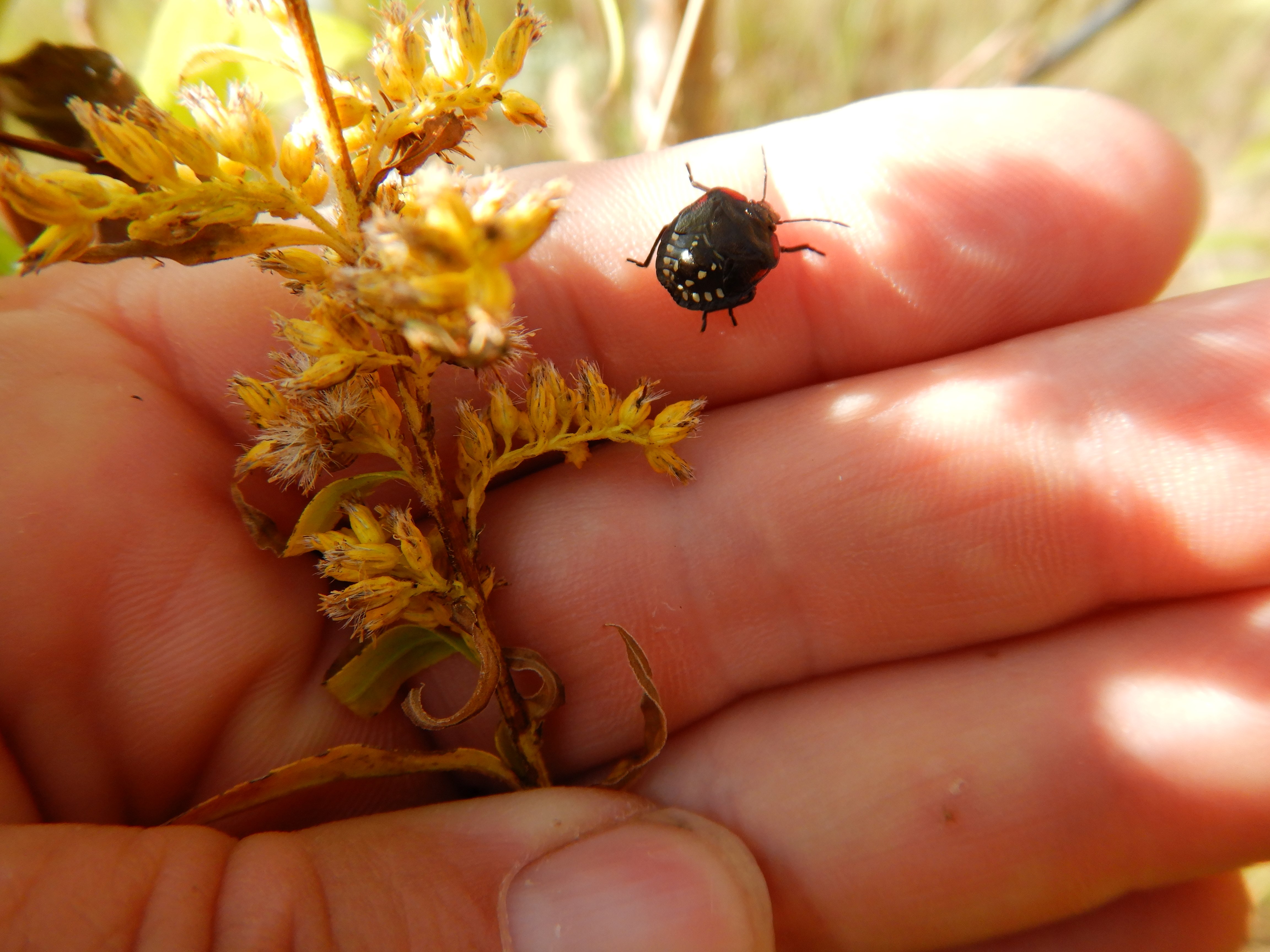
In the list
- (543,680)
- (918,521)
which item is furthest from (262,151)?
(918,521)

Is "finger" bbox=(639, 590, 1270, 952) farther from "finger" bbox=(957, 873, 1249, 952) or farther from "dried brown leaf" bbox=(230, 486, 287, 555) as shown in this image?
"dried brown leaf" bbox=(230, 486, 287, 555)

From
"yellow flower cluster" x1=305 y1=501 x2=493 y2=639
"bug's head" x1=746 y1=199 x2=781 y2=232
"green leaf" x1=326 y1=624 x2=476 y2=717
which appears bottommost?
"green leaf" x1=326 y1=624 x2=476 y2=717

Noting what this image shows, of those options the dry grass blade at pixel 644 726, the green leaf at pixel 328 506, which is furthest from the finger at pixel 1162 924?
the green leaf at pixel 328 506

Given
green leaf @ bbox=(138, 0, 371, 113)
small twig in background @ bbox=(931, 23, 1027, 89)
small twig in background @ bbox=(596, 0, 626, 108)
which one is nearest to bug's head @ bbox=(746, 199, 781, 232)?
small twig in background @ bbox=(596, 0, 626, 108)

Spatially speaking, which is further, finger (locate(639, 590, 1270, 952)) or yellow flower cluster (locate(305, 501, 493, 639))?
finger (locate(639, 590, 1270, 952))

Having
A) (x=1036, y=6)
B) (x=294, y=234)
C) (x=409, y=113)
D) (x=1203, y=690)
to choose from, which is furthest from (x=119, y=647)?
(x=1036, y=6)

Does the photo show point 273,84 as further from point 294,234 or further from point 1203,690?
point 1203,690

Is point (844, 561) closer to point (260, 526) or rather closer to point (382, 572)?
point (382, 572)

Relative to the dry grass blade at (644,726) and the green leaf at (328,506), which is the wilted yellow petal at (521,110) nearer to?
the green leaf at (328,506)
